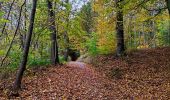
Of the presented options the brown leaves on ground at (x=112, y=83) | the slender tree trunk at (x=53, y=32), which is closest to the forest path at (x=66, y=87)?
the brown leaves on ground at (x=112, y=83)

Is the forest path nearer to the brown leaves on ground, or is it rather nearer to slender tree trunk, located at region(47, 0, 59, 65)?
the brown leaves on ground

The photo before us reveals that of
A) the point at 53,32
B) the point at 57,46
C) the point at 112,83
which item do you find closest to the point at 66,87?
the point at 112,83

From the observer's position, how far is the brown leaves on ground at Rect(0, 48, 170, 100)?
497 inches

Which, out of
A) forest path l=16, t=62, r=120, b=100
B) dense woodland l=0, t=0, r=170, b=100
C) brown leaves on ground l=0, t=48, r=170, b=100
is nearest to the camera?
forest path l=16, t=62, r=120, b=100

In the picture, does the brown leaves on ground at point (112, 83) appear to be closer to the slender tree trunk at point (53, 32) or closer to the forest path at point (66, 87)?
the forest path at point (66, 87)

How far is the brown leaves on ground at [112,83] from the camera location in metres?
12.6

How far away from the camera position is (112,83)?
51.5 ft

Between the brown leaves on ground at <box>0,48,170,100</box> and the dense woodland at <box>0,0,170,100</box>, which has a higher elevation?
the dense woodland at <box>0,0,170,100</box>

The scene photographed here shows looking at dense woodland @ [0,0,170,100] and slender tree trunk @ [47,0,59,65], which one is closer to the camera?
dense woodland @ [0,0,170,100]

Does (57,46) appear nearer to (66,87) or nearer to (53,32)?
(53,32)

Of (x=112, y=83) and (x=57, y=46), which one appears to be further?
(x=57, y=46)

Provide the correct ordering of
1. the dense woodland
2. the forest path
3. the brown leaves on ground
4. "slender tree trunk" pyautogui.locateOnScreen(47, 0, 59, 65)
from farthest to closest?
"slender tree trunk" pyautogui.locateOnScreen(47, 0, 59, 65) < the dense woodland < the brown leaves on ground < the forest path

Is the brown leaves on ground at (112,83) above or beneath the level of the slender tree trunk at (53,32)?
beneath

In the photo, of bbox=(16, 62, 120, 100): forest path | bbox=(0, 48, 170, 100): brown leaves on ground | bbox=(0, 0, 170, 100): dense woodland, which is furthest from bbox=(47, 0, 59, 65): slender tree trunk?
bbox=(16, 62, 120, 100): forest path
